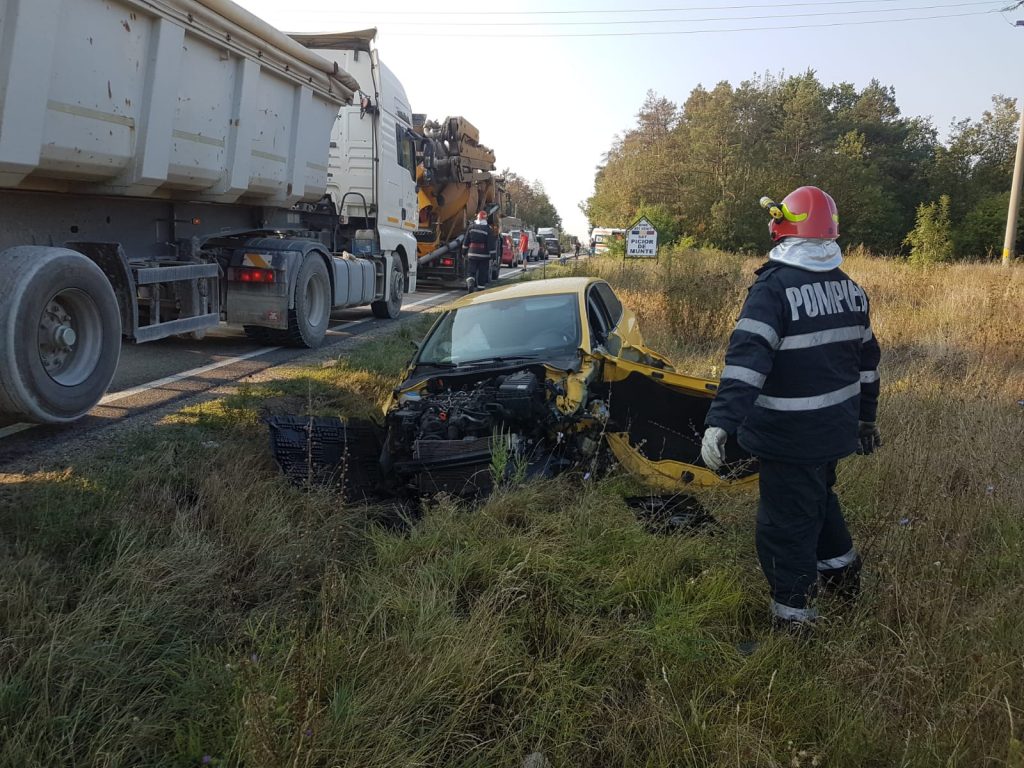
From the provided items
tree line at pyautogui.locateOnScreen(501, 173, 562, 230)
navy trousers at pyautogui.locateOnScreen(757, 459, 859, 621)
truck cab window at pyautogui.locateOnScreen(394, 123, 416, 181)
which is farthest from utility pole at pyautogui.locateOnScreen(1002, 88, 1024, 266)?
tree line at pyautogui.locateOnScreen(501, 173, 562, 230)

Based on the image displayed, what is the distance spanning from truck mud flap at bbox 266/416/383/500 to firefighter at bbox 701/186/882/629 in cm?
224

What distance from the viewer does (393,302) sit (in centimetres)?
1245

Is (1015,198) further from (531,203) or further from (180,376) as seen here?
(531,203)

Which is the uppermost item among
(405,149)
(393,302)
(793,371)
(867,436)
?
(405,149)

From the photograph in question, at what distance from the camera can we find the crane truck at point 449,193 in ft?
53.2

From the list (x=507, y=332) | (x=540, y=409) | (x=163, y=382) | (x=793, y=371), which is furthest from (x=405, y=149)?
(x=793, y=371)

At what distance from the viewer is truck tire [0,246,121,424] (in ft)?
14.4

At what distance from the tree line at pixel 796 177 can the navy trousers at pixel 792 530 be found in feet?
78.8

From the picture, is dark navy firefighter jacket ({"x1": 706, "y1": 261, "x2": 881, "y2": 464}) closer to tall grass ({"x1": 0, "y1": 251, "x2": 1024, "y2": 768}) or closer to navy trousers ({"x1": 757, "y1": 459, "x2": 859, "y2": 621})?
navy trousers ({"x1": 757, "y1": 459, "x2": 859, "y2": 621})

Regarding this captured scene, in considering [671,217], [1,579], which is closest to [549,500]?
[1,579]

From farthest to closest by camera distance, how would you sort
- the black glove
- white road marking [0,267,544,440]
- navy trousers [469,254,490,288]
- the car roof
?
1. navy trousers [469,254,490,288]
2. the car roof
3. white road marking [0,267,544,440]
4. the black glove

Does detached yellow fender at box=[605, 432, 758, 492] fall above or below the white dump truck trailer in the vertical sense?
below

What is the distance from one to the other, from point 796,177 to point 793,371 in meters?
31.8

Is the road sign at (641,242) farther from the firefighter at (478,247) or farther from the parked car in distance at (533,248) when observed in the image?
the parked car in distance at (533,248)
